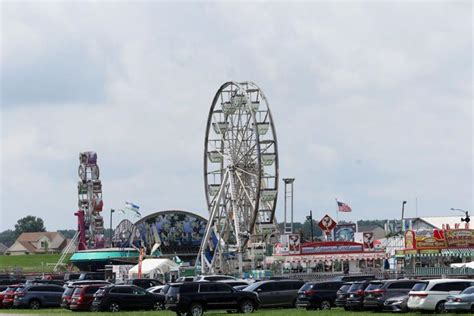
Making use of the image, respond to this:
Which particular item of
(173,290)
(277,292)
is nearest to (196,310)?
(173,290)

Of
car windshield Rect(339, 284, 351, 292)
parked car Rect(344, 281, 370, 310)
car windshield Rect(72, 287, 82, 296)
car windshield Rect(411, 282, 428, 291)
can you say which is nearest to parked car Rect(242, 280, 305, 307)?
car windshield Rect(339, 284, 351, 292)

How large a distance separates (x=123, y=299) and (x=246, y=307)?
7756 millimetres

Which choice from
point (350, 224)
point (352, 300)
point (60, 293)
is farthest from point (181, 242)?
point (352, 300)

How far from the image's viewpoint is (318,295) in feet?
185

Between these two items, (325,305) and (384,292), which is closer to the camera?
(384,292)

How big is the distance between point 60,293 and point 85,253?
83631mm

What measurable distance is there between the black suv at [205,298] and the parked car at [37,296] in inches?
631

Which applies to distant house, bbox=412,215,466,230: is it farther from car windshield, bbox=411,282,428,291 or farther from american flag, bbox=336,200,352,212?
car windshield, bbox=411,282,428,291

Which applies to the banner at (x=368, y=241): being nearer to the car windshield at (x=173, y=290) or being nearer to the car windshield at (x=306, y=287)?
the car windshield at (x=306, y=287)

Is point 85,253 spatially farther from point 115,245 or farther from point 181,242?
point 181,242

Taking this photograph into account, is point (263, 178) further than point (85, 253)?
No

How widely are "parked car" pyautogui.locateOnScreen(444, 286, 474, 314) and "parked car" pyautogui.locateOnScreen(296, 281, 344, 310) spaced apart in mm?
11222

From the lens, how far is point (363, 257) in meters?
94.5

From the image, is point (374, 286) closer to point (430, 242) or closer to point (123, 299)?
point (123, 299)
